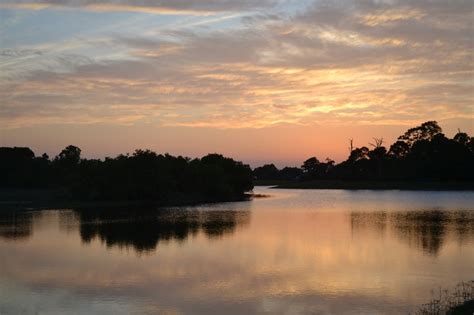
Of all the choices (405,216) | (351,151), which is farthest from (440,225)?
(351,151)

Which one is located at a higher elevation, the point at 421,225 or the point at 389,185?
the point at 389,185

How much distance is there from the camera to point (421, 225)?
44688 mm

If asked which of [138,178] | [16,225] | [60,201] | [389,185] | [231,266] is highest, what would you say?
[138,178]

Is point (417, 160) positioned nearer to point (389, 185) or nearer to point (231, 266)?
point (389, 185)

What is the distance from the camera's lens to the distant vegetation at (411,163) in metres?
121

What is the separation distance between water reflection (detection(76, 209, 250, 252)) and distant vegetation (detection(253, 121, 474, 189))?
261 ft

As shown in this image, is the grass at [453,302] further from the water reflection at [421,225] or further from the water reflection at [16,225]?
the water reflection at [16,225]

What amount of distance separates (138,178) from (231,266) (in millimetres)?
60396

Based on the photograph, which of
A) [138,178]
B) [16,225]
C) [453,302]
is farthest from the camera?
[138,178]

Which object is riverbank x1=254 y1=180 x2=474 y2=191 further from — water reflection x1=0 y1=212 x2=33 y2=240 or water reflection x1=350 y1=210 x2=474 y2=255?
Result: water reflection x1=0 y1=212 x2=33 y2=240

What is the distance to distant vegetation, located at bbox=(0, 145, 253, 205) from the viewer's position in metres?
82.1

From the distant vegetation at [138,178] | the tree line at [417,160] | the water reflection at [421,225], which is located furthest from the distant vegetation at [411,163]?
the water reflection at [421,225]

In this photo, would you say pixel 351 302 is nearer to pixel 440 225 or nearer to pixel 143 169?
pixel 440 225

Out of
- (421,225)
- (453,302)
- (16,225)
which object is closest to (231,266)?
(453,302)
